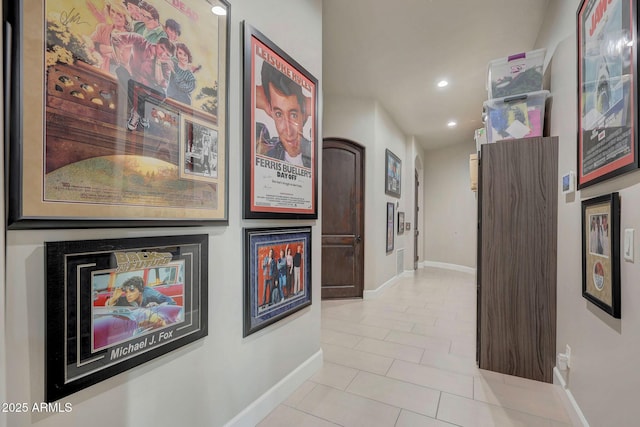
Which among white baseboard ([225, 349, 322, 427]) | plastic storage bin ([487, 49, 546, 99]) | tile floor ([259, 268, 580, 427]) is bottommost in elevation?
tile floor ([259, 268, 580, 427])

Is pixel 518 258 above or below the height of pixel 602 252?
below

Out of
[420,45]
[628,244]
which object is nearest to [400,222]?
[420,45]

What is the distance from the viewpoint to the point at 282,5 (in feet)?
6.10

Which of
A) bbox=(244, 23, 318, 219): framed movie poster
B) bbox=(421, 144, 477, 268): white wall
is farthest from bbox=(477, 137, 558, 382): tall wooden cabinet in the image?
bbox=(421, 144, 477, 268): white wall

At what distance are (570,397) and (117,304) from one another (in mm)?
2514

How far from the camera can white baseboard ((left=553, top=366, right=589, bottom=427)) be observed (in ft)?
5.07

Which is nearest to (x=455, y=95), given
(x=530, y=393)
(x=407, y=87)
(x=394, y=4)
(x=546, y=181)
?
(x=407, y=87)

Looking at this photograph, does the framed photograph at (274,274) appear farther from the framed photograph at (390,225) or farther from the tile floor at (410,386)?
the framed photograph at (390,225)

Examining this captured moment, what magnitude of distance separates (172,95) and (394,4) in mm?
2274

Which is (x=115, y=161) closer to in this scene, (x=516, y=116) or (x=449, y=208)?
(x=516, y=116)

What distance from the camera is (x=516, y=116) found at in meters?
2.40

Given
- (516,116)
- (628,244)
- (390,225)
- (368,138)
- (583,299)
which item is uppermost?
(368,138)

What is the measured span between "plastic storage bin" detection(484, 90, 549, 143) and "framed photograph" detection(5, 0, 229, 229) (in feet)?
7.38

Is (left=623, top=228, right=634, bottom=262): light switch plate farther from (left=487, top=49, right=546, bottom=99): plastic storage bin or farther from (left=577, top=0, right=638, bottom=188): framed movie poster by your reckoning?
(left=487, top=49, right=546, bottom=99): plastic storage bin
